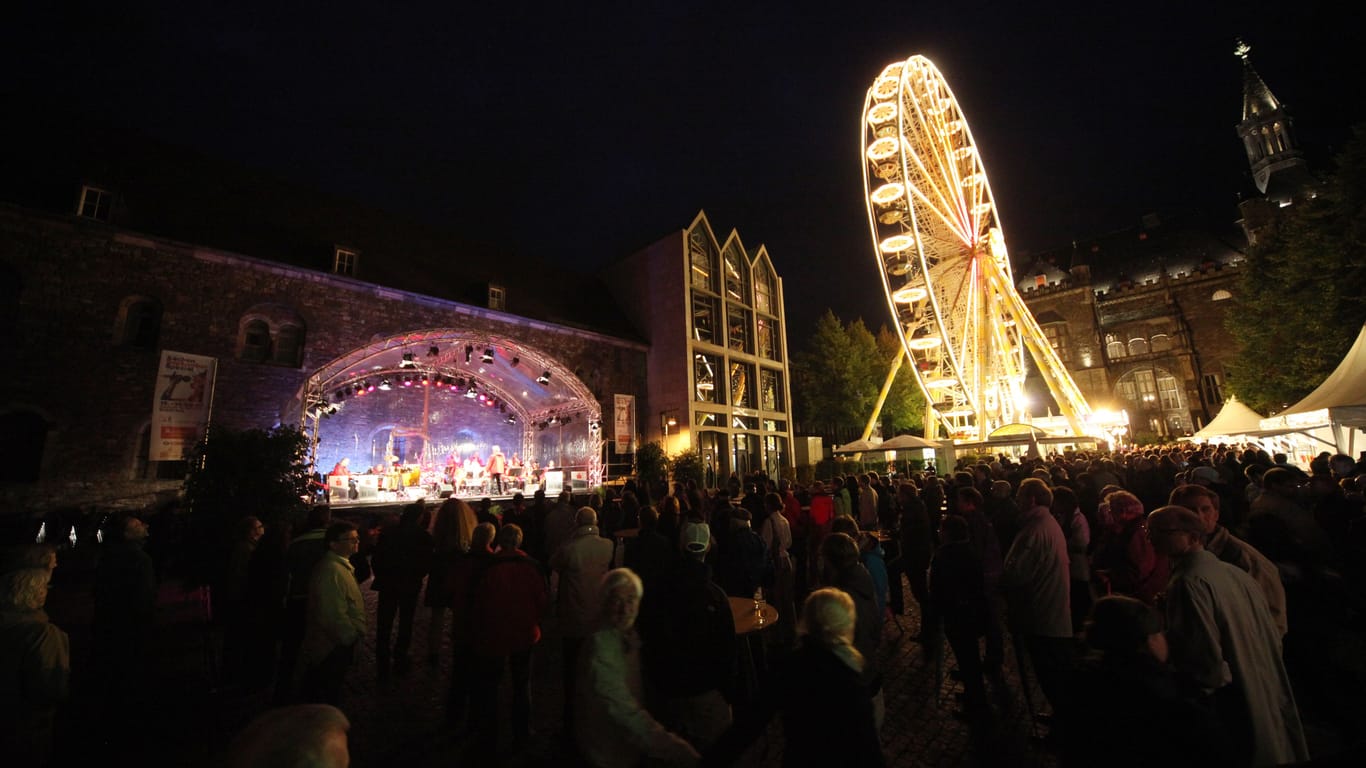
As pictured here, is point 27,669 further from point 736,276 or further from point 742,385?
point 736,276

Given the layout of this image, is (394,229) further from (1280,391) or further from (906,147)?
(1280,391)

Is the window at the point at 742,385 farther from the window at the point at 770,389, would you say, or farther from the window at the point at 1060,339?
the window at the point at 1060,339

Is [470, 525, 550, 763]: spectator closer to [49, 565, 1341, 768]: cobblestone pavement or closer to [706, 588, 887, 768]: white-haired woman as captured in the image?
[49, 565, 1341, 768]: cobblestone pavement

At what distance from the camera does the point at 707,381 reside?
2606cm

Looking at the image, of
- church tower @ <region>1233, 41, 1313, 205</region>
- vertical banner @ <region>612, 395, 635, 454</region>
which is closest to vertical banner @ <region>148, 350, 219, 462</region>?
vertical banner @ <region>612, 395, 635, 454</region>

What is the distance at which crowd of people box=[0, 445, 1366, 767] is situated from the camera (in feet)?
7.36

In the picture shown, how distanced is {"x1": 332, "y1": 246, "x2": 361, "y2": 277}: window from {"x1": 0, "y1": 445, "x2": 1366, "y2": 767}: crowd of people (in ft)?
46.1

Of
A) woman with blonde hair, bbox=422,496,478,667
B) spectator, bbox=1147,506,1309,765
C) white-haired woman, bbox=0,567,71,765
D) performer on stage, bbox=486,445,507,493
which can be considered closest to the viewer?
spectator, bbox=1147,506,1309,765

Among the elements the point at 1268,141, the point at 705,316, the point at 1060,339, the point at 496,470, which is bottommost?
the point at 496,470

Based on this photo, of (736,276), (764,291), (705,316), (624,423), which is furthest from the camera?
(764,291)

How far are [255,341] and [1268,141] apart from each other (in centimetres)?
8316

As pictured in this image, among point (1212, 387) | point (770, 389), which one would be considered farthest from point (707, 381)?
point (1212, 387)

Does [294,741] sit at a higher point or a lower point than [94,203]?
lower

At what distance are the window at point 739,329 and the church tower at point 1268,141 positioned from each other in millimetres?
53900
